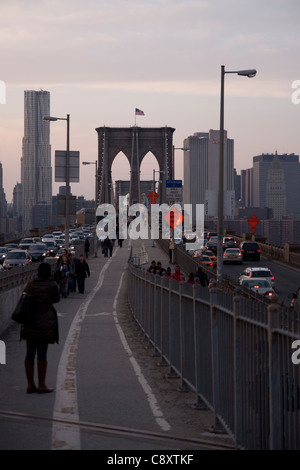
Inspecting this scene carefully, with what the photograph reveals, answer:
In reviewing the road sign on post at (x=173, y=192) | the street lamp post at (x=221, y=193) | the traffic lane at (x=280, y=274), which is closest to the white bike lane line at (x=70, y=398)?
the street lamp post at (x=221, y=193)

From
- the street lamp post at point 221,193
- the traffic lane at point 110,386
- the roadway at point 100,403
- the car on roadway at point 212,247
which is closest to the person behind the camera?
the roadway at point 100,403

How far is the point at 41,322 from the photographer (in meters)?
10.9

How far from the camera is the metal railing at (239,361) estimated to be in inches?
261

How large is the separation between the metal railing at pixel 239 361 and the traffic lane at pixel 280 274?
25.5 meters

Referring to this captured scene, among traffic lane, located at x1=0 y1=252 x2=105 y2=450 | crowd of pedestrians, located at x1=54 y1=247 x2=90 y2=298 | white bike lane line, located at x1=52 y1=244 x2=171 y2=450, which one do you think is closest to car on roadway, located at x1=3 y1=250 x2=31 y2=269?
crowd of pedestrians, located at x1=54 y1=247 x2=90 y2=298

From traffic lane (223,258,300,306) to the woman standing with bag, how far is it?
26746 millimetres

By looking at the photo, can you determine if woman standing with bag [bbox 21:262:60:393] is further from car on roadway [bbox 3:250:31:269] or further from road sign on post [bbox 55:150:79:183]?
car on roadway [bbox 3:250:31:269]

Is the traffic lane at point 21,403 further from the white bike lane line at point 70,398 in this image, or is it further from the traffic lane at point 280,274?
the traffic lane at point 280,274

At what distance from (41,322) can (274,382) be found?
480 centimetres

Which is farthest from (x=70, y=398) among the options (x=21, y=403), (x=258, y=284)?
(x=258, y=284)

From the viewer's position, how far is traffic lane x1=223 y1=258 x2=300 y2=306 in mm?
42056
